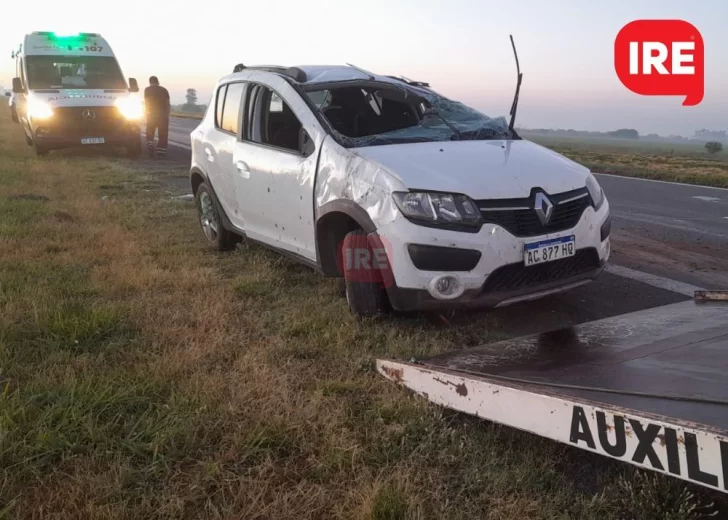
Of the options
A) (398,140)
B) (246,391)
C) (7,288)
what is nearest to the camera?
(246,391)

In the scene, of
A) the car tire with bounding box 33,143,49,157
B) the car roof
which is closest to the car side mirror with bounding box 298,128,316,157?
the car roof

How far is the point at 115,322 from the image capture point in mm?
3779

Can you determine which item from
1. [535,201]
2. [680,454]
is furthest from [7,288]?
[680,454]

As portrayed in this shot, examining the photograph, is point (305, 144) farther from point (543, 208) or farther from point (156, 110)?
point (156, 110)

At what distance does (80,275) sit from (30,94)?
1115cm

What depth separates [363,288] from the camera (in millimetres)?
3805

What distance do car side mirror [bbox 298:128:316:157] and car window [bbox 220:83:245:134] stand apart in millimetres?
1080

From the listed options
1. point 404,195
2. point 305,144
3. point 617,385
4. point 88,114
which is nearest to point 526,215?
point 404,195

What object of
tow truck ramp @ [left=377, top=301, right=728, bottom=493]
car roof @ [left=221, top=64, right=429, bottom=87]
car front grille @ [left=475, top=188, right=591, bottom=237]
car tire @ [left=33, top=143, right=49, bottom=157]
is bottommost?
tow truck ramp @ [left=377, top=301, right=728, bottom=493]

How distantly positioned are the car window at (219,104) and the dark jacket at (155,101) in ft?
36.2

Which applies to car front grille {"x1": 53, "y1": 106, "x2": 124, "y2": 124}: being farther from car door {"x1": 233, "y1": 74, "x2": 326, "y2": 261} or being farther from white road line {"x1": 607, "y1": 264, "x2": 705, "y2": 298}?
white road line {"x1": 607, "y1": 264, "x2": 705, "y2": 298}

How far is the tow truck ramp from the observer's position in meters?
1.88

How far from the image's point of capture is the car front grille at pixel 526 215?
342 cm

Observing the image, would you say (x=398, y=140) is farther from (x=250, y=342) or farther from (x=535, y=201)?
(x=250, y=342)
